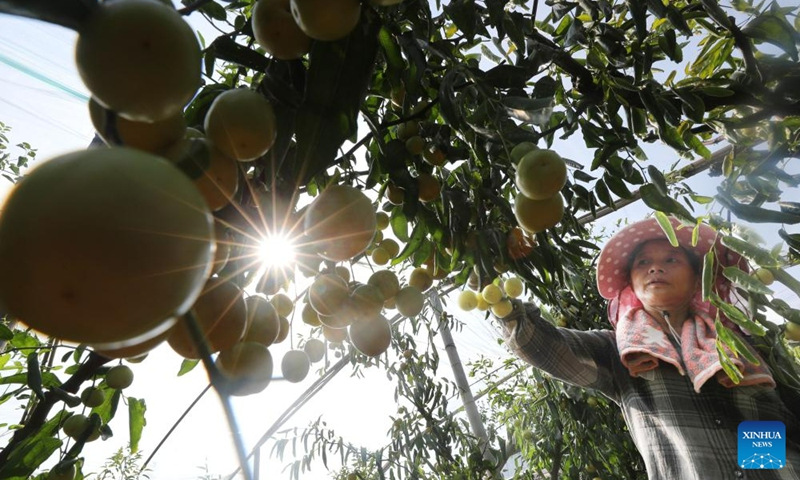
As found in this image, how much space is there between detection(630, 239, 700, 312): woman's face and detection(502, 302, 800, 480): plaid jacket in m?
0.23

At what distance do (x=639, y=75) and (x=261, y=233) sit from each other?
686mm

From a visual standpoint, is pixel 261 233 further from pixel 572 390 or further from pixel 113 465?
pixel 113 465

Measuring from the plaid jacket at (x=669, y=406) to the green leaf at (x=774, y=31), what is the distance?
0.89 m

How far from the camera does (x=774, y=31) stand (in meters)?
0.71

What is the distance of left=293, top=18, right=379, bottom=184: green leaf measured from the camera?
0.39m

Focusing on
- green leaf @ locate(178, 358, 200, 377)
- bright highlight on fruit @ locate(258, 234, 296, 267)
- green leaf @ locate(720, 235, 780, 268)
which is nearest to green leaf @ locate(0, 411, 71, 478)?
green leaf @ locate(178, 358, 200, 377)

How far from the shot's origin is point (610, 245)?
1713 mm

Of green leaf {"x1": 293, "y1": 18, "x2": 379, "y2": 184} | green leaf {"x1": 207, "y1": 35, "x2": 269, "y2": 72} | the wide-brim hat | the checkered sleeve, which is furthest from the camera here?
the wide-brim hat

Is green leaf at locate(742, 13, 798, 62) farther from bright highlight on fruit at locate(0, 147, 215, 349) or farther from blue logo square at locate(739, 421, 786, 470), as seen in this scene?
blue logo square at locate(739, 421, 786, 470)

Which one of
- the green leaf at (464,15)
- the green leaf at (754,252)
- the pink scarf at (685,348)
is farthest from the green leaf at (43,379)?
the pink scarf at (685,348)

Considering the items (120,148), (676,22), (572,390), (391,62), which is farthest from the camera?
(572,390)

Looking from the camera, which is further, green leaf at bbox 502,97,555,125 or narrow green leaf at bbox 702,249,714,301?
narrow green leaf at bbox 702,249,714,301

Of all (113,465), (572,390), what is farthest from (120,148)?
(113,465)

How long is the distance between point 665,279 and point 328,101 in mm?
1525
